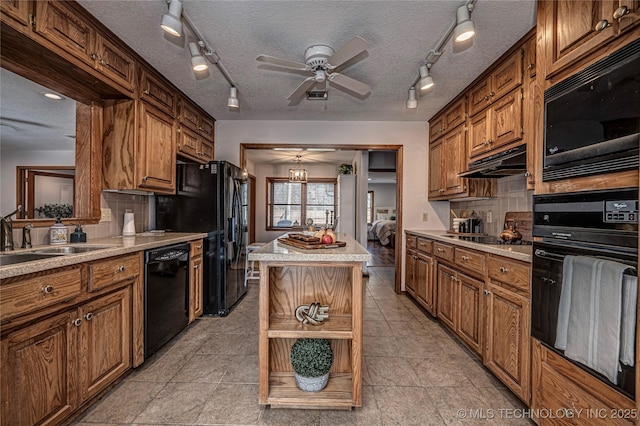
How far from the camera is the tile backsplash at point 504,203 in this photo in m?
2.62

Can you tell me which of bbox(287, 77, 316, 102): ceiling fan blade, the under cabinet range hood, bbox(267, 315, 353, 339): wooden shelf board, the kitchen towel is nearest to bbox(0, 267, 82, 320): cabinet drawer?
bbox(267, 315, 353, 339): wooden shelf board

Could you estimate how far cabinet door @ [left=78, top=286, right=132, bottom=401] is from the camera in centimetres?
158

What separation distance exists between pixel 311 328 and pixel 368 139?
9.51 ft

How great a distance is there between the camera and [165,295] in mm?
2352

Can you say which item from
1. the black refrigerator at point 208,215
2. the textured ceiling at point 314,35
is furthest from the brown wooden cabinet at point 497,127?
the black refrigerator at point 208,215

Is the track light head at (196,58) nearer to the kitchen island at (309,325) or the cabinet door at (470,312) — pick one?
the kitchen island at (309,325)

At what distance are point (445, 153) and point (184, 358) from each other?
332 cm

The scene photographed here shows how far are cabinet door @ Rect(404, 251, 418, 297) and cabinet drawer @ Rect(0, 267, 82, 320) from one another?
10.3ft

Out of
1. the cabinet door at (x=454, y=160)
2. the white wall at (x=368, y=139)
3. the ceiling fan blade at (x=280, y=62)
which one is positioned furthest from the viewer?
the white wall at (x=368, y=139)

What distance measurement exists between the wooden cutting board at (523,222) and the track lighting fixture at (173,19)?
2848mm

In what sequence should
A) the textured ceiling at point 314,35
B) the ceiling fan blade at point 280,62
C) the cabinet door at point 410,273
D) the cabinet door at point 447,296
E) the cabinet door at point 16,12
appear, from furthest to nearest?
the cabinet door at point 410,273 → the cabinet door at point 447,296 → the ceiling fan blade at point 280,62 → the textured ceiling at point 314,35 → the cabinet door at point 16,12

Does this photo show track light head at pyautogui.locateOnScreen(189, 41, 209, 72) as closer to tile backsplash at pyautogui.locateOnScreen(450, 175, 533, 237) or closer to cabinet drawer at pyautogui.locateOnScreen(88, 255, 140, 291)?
cabinet drawer at pyautogui.locateOnScreen(88, 255, 140, 291)

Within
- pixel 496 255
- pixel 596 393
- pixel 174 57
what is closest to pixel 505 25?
pixel 496 255

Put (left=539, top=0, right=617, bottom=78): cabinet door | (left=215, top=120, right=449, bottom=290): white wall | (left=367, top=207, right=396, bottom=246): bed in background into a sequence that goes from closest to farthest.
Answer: (left=539, top=0, right=617, bottom=78): cabinet door, (left=215, top=120, right=449, bottom=290): white wall, (left=367, top=207, right=396, bottom=246): bed in background
